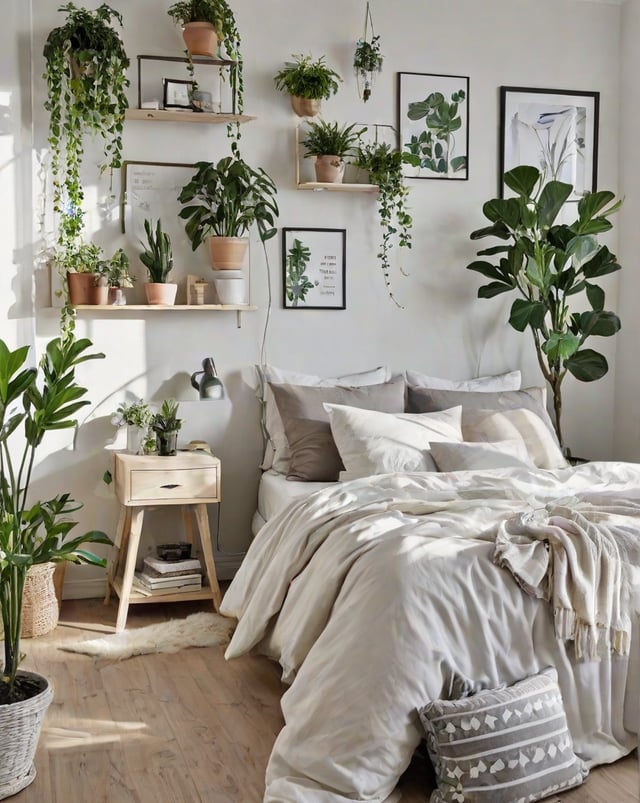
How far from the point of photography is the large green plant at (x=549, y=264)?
468cm

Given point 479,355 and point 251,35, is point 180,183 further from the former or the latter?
point 479,355

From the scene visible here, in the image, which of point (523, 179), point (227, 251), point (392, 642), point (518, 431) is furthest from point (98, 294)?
point (392, 642)

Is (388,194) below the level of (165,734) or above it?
above

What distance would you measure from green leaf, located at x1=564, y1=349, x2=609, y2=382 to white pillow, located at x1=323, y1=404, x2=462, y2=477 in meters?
0.87

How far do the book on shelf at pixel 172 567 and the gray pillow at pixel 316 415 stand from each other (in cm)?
59

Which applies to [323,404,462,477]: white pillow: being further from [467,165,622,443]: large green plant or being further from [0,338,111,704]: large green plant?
[0,338,111,704]: large green plant

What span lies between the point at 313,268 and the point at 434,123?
988 millimetres

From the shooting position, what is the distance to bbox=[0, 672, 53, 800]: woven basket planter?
2582 mm

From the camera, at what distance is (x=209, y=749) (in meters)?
2.89

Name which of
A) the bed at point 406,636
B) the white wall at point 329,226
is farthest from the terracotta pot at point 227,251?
the bed at point 406,636

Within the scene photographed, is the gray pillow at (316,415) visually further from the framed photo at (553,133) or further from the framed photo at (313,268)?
the framed photo at (553,133)

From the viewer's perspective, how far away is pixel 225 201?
14.5 ft

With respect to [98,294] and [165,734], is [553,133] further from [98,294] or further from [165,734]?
[165,734]

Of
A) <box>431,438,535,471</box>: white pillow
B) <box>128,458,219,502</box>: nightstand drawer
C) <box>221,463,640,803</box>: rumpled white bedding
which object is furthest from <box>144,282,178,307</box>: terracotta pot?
<box>221,463,640,803</box>: rumpled white bedding
